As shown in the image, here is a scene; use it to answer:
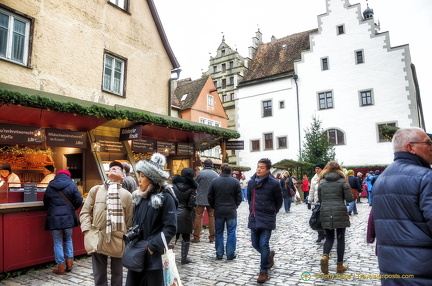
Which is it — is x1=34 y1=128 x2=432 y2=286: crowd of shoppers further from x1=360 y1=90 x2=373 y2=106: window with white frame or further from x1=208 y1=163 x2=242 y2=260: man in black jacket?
x1=360 y1=90 x2=373 y2=106: window with white frame

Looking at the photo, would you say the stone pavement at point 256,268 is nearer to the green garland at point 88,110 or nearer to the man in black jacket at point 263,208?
the man in black jacket at point 263,208

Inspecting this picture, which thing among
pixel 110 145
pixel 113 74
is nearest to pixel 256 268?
pixel 110 145

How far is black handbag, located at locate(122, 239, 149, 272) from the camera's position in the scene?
3318mm

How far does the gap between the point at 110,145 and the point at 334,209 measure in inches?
295

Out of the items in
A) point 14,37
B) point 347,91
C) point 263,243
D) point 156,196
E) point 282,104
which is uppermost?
point 347,91

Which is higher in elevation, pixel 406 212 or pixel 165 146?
pixel 165 146

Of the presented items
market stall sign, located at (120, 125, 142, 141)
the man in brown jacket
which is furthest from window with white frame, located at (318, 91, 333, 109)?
the man in brown jacket

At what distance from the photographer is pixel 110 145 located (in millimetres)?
10414

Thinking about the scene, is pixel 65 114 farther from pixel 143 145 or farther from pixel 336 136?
pixel 336 136

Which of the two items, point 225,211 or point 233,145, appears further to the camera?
point 233,145

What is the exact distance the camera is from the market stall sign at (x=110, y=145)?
10125 millimetres

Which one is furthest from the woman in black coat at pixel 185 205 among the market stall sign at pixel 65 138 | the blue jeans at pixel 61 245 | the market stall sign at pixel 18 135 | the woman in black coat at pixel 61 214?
the market stall sign at pixel 18 135

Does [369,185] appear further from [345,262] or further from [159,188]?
[159,188]

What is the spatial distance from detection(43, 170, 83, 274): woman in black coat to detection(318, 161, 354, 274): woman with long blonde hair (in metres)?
4.93
